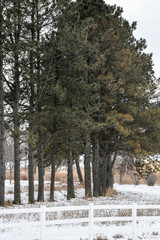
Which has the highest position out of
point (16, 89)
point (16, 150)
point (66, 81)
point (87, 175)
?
point (66, 81)

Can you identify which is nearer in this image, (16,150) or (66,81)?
(16,150)

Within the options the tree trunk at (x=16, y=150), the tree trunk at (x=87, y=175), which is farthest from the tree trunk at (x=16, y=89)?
the tree trunk at (x=87, y=175)

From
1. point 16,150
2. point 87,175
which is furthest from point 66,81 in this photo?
point 87,175

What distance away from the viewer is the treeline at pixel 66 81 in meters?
16.8

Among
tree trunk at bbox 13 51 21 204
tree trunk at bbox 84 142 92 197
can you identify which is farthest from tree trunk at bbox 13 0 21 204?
tree trunk at bbox 84 142 92 197

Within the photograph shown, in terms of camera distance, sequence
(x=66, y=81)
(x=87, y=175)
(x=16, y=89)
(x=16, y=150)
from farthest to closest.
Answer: (x=87, y=175) < (x=66, y=81) < (x=16, y=89) < (x=16, y=150)

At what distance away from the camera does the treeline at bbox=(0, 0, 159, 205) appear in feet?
55.2

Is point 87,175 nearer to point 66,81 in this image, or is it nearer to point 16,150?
point 16,150

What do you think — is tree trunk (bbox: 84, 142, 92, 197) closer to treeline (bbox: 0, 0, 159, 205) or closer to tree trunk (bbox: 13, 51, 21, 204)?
treeline (bbox: 0, 0, 159, 205)

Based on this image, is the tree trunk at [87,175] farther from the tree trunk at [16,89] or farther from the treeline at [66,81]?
the tree trunk at [16,89]

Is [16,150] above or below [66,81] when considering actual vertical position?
below

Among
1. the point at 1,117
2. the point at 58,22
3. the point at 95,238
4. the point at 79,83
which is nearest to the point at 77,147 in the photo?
the point at 79,83

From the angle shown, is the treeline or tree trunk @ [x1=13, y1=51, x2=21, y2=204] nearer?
the treeline

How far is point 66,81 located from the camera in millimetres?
19047
